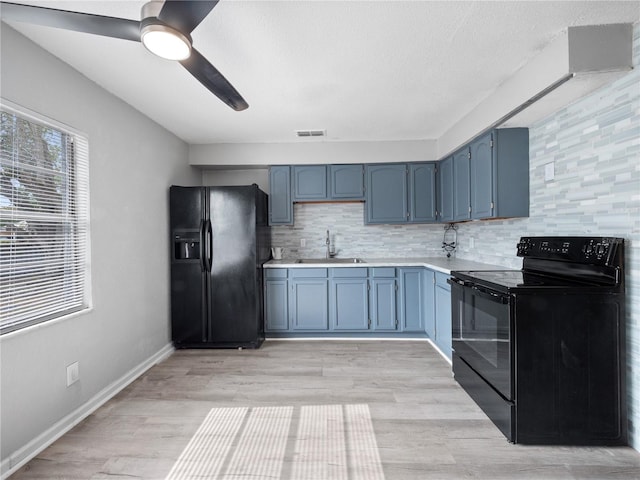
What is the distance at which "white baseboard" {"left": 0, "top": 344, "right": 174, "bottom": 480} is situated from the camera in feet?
5.54

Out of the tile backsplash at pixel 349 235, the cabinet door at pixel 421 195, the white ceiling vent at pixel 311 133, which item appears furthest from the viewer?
the tile backsplash at pixel 349 235

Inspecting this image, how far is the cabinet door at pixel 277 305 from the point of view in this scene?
370cm

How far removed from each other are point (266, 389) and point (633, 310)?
95.6 inches

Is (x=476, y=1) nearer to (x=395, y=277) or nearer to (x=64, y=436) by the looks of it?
(x=395, y=277)

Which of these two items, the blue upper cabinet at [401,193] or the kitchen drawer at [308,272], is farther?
the blue upper cabinet at [401,193]

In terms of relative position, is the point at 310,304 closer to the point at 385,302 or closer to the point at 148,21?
the point at 385,302

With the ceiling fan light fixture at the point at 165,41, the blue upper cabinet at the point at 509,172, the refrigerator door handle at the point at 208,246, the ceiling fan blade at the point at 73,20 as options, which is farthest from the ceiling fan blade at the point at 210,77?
the blue upper cabinet at the point at 509,172

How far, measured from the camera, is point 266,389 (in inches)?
101

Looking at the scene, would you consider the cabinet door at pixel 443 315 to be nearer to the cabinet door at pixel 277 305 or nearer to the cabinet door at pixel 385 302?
the cabinet door at pixel 385 302

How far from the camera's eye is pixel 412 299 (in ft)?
11.9

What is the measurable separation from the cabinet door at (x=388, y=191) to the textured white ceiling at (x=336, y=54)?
86cm

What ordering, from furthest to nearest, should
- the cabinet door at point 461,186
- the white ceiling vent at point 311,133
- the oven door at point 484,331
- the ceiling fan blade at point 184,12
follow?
1. the white ceiling vent at point 311,133
2. the cabinet door at point 461,186
3. the oven door at point 484,331
4. the ceiling fan blade at point 184,12

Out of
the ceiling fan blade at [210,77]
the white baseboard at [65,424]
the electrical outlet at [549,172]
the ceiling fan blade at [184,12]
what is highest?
the ceiling fan blade at [184,12]

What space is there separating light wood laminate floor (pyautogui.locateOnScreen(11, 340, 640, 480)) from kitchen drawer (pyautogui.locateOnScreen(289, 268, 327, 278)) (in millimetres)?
1057
